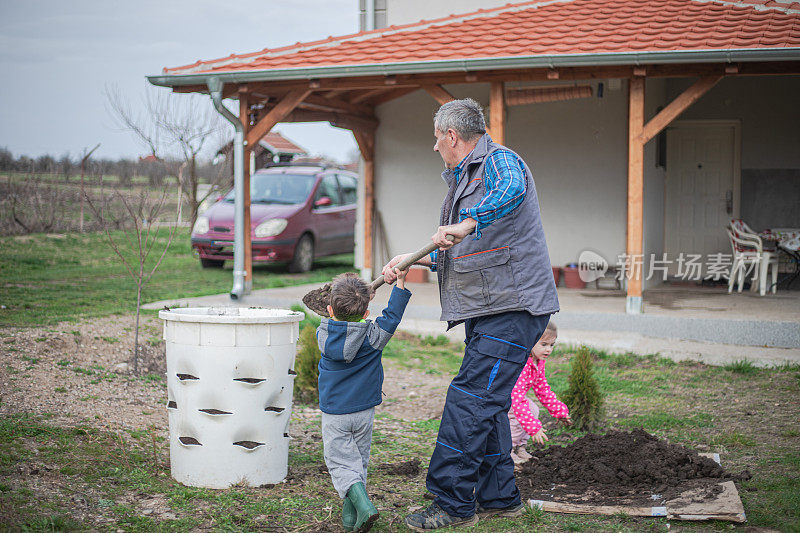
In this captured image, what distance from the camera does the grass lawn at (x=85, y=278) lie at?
8805mm

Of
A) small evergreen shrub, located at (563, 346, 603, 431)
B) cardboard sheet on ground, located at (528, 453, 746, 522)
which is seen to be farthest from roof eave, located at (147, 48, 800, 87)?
cardboard sheet on ground, located at (528, 453, 746, 522)

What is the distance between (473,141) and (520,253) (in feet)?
1.92

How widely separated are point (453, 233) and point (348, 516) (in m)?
1.40

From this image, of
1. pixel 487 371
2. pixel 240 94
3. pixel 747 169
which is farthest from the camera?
pixel 747 169

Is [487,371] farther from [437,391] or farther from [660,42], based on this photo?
[660,42]

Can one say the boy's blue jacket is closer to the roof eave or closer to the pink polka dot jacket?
the pink polka dot jacket

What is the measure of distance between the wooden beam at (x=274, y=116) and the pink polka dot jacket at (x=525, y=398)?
5993mm

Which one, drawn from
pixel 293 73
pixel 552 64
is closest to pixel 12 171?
pixel 293 73

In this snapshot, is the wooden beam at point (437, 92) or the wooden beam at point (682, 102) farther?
the wooden beam at point (437, 92)

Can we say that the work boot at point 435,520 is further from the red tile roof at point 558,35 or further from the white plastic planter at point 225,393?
the red tile roof at point 558,35

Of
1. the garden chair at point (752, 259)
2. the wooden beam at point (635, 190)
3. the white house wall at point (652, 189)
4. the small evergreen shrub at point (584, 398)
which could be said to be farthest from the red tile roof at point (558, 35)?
the small evergreen shrub at point (584, 398)

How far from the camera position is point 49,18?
27.2m

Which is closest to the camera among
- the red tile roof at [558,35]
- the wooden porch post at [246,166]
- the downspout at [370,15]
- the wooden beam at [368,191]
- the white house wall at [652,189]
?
the red tile roof at [558,35]

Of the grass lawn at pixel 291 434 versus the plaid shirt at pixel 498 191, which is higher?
the plaid shirt at pixel 498 191
